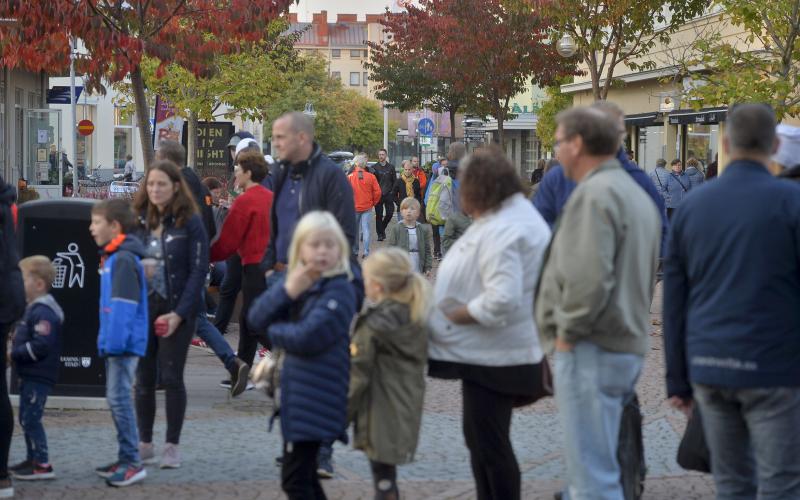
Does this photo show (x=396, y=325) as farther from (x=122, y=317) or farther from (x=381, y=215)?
(x=381, y=215)

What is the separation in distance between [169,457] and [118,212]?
1439 mm

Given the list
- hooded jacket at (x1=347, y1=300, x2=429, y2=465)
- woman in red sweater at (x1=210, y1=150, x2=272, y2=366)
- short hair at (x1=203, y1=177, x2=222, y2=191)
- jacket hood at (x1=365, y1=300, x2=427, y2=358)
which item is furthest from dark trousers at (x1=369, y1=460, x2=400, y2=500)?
short hair at (x1=203, y1=177, x2=222, y2=191)

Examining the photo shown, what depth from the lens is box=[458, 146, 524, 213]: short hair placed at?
5.47 meters

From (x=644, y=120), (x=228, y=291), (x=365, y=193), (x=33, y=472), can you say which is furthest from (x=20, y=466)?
(x=644, y=120)

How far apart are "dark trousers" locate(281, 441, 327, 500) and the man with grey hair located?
1.13 metres

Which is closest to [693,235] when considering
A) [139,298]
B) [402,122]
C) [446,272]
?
[446,272]

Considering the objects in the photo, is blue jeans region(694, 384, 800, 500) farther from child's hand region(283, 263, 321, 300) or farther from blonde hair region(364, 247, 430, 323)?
child's hand region(283, 263, 321, 300)

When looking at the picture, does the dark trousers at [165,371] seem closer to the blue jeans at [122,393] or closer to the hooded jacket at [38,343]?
the blue jeans at [122,393]

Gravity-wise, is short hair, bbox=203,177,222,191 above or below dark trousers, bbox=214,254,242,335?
above

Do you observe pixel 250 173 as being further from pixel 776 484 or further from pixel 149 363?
pixel 776 484

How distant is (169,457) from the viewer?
24.0 feet

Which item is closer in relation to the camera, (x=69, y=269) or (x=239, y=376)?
(x=69, y=269)

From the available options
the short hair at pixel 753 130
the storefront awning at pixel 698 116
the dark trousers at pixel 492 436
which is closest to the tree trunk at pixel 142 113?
the dark trousers at pixel 492 436

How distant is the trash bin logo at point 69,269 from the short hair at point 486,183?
406 centimetres
